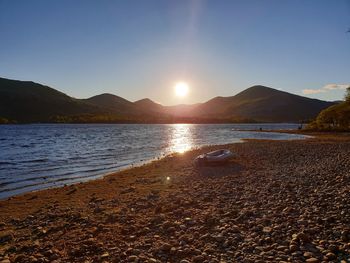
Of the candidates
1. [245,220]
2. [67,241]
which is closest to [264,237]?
[245,220]

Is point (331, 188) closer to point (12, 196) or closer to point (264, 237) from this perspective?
point (264, 237)

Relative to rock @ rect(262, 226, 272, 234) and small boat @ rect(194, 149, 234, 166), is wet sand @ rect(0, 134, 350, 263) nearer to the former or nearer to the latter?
rock @ rect(262, 226, 272, 234)

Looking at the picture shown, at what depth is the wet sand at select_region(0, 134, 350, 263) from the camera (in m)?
8.25

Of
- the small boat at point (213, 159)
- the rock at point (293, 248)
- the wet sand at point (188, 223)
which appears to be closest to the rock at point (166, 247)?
the wet sand at point (188, 223)

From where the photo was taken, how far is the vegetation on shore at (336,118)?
88.4m

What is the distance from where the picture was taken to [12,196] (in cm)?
1888

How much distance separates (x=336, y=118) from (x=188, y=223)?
319ft

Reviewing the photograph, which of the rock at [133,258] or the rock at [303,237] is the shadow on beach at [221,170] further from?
the rock at [133,258]

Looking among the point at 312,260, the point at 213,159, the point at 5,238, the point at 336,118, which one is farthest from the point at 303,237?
the point at 336,118

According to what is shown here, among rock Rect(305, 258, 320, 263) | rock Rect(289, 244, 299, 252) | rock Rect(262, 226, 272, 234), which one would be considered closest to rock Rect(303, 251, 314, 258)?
rock Rect(305, 258, 320, 263)

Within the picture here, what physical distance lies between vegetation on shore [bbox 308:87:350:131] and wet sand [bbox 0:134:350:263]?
269 feet

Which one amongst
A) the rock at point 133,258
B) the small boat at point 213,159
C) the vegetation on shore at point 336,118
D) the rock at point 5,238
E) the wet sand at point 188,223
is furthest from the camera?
the vegetation on shore at point 336,118

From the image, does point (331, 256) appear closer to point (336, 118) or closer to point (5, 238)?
point (5, 238)

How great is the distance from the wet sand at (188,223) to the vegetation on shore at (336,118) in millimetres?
82091
